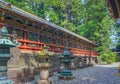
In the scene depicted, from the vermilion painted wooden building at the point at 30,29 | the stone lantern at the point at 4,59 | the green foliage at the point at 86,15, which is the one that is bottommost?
the stone lantern at the point at 4,59

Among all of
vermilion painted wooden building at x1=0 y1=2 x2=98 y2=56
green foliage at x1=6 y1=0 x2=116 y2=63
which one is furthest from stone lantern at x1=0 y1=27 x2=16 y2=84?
green foliage at x1=6 y1=0 x2=116 y2=63

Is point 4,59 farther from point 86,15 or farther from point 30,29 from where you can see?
point 86,15

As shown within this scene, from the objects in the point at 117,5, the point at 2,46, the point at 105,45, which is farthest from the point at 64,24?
the point at 2,46

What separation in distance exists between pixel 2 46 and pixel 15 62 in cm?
614

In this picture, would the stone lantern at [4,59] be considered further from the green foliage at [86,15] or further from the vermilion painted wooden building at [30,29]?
the green foliage at [86,15]

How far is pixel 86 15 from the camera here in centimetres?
3941

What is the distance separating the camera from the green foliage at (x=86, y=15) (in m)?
33.7

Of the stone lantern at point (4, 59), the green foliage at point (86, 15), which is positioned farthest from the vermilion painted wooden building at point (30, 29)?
the green foliage at point (86, 15)

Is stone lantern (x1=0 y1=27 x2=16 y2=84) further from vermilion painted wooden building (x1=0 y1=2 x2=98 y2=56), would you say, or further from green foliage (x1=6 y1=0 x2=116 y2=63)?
green foliage (x1=6 y1=0 x2=116 y2=63)

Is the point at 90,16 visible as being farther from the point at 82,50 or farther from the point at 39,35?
the point at 39,35

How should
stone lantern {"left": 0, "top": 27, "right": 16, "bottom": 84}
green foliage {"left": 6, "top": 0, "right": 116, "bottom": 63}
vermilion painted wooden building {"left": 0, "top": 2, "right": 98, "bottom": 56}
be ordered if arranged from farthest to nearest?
green foliage {"left": 6, "top": 0, "right": 116, "bottom": 63} → vermilion painted wooden building {"left": 0, "top": 2, "right": 98, "bottom": 56} → stone lantern {"left": 0, "top": 27, "right": 16, "bottom": 84}

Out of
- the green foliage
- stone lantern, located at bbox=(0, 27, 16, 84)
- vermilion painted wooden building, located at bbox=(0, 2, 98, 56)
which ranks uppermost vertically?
the green foliage

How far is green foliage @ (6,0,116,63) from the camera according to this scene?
3369 cm

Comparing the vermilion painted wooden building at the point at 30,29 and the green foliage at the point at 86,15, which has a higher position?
the green foliage at the point at 86,15
